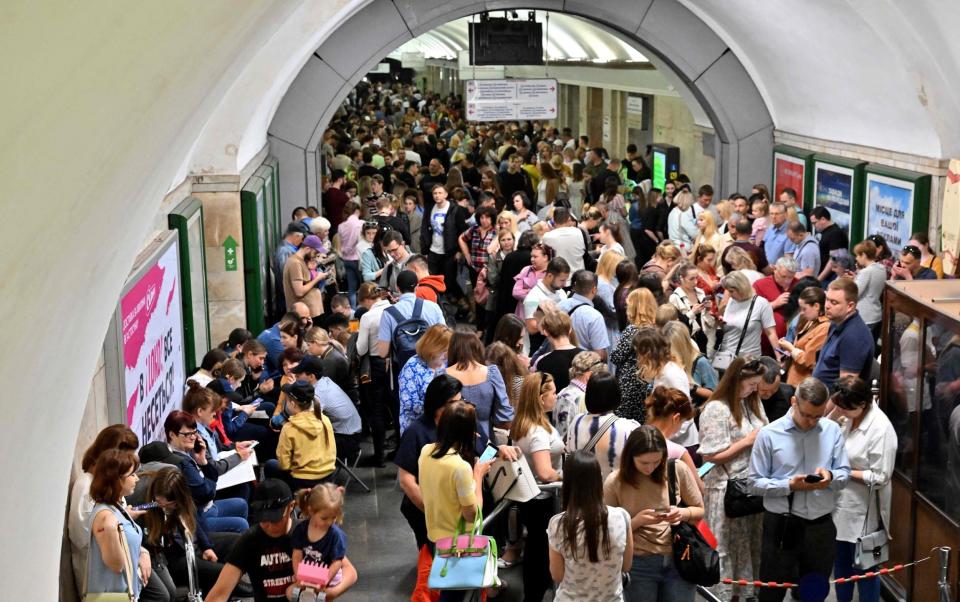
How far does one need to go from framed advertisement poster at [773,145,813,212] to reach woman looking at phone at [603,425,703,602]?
31.2 feet

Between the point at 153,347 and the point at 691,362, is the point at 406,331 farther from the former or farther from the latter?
the point at 691,362

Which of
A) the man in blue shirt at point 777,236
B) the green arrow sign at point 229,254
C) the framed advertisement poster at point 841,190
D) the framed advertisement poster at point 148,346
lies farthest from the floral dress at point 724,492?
the framed advertisement poster at point 841,190

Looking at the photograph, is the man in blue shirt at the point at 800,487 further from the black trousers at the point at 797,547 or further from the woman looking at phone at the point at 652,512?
the woman looking at phone at the point at 652,512

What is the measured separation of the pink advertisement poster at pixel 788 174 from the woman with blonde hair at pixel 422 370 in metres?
8.52

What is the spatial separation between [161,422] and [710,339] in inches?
162

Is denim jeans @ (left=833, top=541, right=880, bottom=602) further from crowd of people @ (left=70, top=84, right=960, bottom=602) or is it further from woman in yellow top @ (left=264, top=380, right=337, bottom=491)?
woman in yellow top @ (left=264, top=380, right=337, bottom=491)

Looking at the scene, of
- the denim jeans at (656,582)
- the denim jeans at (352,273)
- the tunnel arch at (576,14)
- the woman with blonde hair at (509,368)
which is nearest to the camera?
the denim jeans at (656,582)

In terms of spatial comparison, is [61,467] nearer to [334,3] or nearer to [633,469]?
[633,469]

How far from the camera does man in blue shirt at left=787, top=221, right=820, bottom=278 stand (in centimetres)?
1157

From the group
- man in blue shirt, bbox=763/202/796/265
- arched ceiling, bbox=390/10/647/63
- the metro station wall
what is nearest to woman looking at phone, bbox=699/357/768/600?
man in blue shirt, bbox=763/202/796/265

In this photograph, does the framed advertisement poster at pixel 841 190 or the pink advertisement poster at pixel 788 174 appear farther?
the pink advertisement poster at pixel 788 174

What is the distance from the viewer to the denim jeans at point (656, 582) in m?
5.38

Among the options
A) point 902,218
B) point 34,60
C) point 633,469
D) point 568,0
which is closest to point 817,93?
point 902,218

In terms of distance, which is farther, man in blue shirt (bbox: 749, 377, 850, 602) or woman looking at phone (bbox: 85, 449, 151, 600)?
man in blue shirt (bbox: 749, 377, 850, 602)
